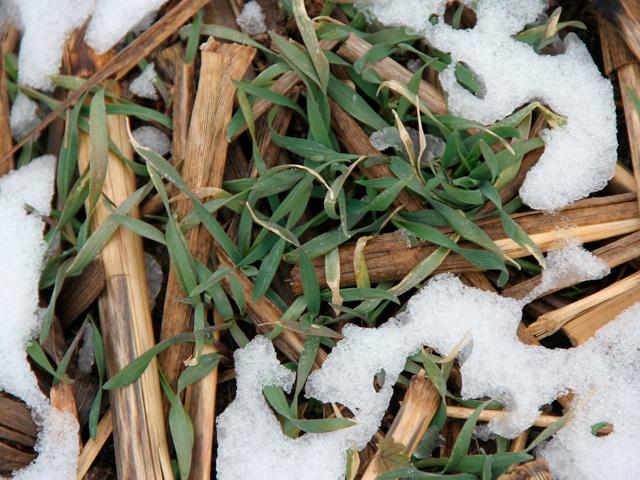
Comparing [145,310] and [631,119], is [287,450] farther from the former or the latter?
[631,119]

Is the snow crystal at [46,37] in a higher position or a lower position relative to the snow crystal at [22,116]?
higher

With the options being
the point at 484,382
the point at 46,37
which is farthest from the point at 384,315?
the point at 46,37

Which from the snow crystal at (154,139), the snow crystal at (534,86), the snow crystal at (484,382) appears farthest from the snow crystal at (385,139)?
the snow crystal at (154,139)

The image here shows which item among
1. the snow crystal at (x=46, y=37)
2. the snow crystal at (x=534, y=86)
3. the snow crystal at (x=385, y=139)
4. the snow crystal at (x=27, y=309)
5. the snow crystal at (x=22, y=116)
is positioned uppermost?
the snow crystal at (x=46, y=37)

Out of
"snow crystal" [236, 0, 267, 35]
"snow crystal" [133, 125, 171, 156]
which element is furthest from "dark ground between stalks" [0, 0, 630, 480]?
"snow crystal" [133, 125, 171, 156]

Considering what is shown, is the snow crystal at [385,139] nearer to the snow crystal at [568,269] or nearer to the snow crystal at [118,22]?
the snow crystal at [568,269]

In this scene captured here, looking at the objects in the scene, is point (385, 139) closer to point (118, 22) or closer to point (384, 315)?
point (384, 315)
